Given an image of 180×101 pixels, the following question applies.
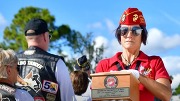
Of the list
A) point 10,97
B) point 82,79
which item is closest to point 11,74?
point 10,97

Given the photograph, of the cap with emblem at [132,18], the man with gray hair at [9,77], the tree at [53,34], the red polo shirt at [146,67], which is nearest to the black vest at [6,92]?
the man with gray hair at [9,77]

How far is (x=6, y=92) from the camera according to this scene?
437cm

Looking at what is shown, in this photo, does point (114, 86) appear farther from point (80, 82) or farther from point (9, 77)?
point (80, 82)

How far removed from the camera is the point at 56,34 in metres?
35.8

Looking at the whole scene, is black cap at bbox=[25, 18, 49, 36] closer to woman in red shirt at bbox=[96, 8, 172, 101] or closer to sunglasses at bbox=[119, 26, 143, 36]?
woman in red shirt at bbox=[96, 8, 172, 101]

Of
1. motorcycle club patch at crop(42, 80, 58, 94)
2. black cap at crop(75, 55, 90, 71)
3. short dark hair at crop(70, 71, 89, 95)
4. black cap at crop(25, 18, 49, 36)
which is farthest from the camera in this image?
black cap at crop(75, 55, 90, 71)

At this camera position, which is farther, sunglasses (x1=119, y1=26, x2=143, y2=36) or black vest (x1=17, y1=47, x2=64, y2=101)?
black vest (x1=17, y1=47, x2=64, y2=101)

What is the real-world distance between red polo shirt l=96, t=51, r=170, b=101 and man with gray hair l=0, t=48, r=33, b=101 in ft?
2.89

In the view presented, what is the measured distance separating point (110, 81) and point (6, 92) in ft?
2.95

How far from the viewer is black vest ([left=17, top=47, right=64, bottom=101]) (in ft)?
16.7

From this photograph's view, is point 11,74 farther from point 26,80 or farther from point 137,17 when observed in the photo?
point 137,17

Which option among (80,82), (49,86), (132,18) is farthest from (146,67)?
(80,82)

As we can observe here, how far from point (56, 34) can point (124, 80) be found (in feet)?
104

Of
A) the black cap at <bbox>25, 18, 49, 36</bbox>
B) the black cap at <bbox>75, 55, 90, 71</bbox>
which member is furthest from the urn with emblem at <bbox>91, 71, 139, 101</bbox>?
the black cap at <bbox>75, 55, 90, 71</bbox>
